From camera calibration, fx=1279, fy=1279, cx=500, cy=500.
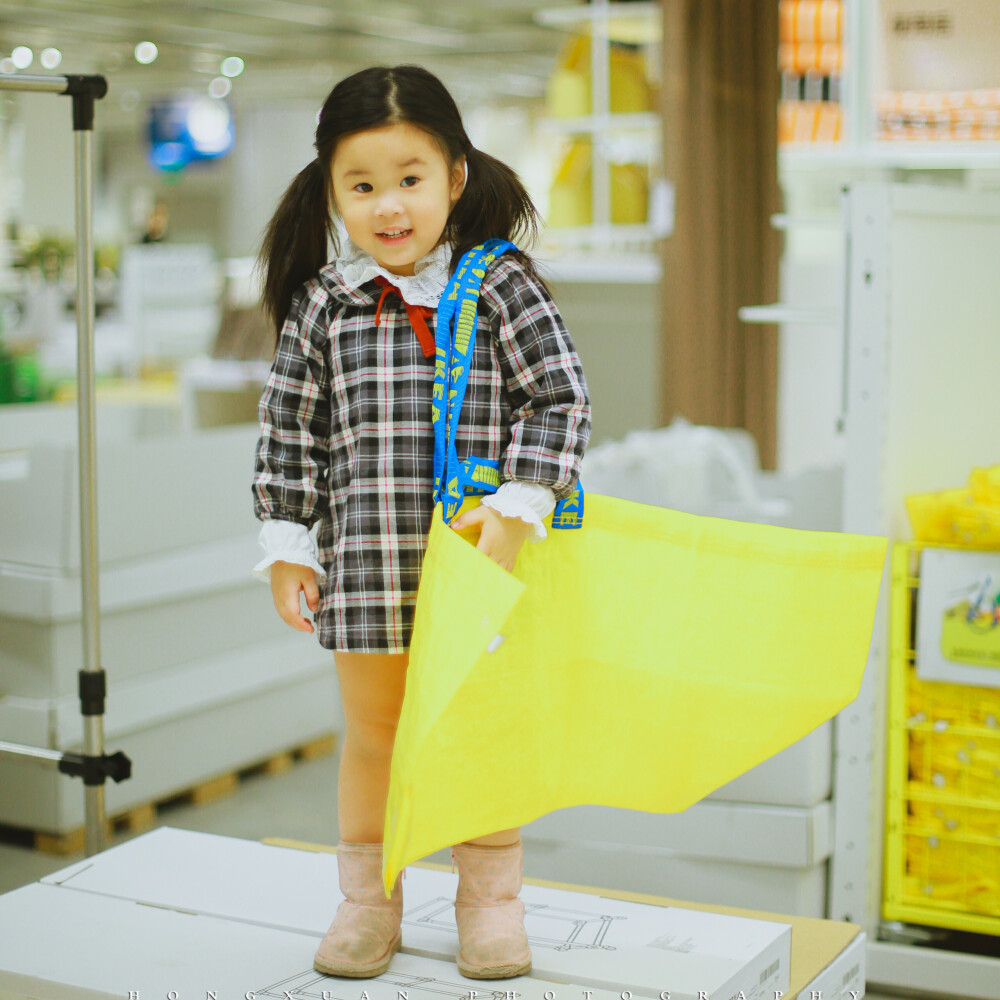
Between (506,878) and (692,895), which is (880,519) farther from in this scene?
(506,878)

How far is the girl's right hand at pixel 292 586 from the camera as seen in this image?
4.98 ft

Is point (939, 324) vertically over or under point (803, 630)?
over

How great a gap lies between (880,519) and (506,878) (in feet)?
3.49

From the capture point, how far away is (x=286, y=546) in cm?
151

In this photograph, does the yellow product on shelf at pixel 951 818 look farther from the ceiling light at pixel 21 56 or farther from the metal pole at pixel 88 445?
the ceiling light at pixel 21 56

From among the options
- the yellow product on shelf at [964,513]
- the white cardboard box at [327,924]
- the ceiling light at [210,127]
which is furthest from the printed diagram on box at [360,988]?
the ceiling light at [210,127]

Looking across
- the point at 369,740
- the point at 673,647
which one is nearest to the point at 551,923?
the point at 369,740

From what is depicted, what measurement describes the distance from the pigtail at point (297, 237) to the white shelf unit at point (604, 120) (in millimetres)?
3770

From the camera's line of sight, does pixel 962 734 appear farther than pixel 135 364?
No

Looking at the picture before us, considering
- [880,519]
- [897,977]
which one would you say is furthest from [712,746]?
[897,977]

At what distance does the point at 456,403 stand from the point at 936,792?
1.33 metres

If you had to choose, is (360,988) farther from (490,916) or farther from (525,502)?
(525,502)

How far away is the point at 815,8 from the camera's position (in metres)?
4.50

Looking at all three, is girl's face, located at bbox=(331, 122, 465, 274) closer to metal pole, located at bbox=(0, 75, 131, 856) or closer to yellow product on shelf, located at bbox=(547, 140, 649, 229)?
metal pole, located at bbox=(0, 75, 131, 856)
